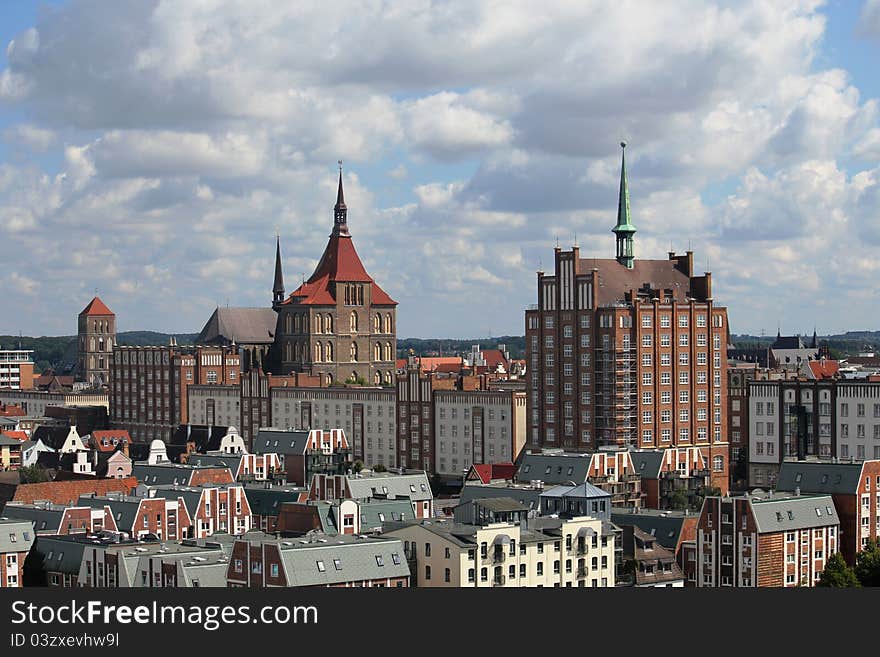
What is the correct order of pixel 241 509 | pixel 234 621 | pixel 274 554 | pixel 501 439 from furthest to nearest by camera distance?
pixel 501 439
pixel 241 509
pixel 274 554
pixel 234 621

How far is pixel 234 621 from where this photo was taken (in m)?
58.2

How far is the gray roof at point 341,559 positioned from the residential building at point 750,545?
21.6 m

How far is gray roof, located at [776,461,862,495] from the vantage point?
111938 mm

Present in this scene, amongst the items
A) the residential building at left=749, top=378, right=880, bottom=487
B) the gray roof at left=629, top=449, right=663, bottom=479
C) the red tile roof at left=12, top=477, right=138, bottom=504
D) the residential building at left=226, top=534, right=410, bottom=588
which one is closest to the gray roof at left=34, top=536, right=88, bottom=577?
the residential building at left=226, top=534, right=410, bottom=588

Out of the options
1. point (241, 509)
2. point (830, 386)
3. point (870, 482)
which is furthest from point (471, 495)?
point (830, 386)

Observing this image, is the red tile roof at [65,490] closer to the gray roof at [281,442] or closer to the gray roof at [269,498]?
the gray roof at [269,498]

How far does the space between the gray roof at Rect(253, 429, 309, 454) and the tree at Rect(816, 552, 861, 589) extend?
2555 inches

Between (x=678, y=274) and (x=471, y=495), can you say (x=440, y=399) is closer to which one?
(x=678, y=274)

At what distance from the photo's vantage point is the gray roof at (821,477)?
11194 centimetres

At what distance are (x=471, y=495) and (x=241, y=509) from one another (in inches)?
642

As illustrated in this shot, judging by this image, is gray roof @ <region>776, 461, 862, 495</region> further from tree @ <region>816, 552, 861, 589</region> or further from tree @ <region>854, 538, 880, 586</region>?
tree @ <region>816, 552, 861, 589</region>

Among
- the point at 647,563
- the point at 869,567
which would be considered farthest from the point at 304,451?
the point at 869,567

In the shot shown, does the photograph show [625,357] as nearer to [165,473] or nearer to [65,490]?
[165,473]

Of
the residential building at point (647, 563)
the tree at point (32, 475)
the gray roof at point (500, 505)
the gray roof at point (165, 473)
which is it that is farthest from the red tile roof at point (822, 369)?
the gray roof at point (500, 505)
